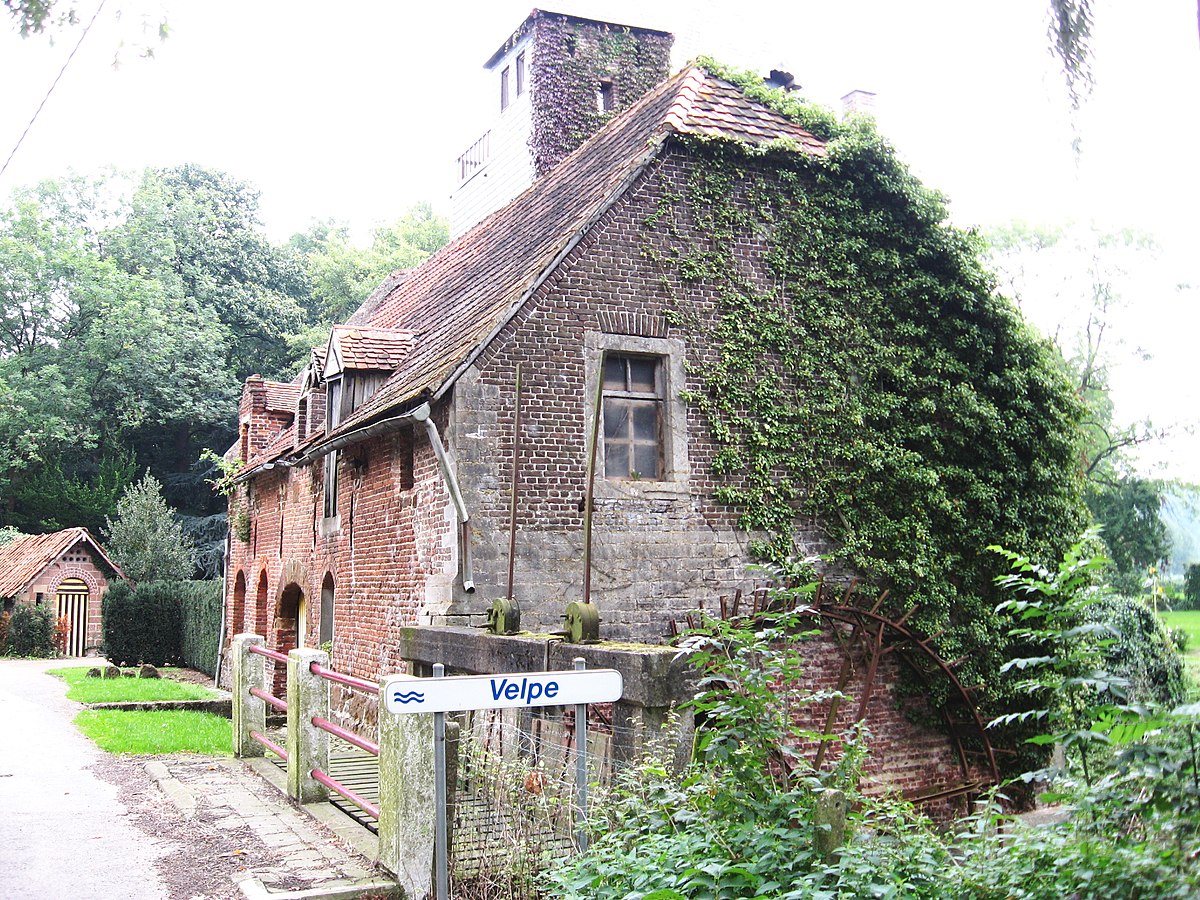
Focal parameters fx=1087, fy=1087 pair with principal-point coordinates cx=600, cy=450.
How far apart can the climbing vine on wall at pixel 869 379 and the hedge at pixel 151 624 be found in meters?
23.3

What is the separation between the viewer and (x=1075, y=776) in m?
4.93

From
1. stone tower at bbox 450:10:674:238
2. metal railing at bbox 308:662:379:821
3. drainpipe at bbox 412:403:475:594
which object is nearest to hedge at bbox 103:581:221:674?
stone tower at bbox 450:10:674:238

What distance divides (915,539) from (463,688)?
8.18 metres

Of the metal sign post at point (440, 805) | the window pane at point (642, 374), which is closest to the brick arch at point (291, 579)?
the window pane at point (642, 374)

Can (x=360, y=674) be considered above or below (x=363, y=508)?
below

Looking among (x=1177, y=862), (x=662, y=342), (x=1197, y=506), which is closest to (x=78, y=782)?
(x=662, y=342)

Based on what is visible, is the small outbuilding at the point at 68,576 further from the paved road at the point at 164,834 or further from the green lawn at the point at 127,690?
the paved road at the point at 164,834

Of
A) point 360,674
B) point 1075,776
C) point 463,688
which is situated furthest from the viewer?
point 360,674

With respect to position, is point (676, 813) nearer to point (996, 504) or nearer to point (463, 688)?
point (463, 688)

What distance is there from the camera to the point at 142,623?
32.5 m

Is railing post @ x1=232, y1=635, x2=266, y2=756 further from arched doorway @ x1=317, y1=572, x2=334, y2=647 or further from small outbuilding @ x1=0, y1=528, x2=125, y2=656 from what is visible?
small outbuilding @ x1=0, y1=528, x2=125, y2=656

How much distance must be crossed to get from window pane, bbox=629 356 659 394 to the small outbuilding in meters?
29.3

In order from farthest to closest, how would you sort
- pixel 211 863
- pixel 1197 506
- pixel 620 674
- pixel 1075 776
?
pixel 1197 506, pixel 211 863, pixel 620 674, pixel 1075 776

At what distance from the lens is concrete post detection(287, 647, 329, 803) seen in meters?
9.34
